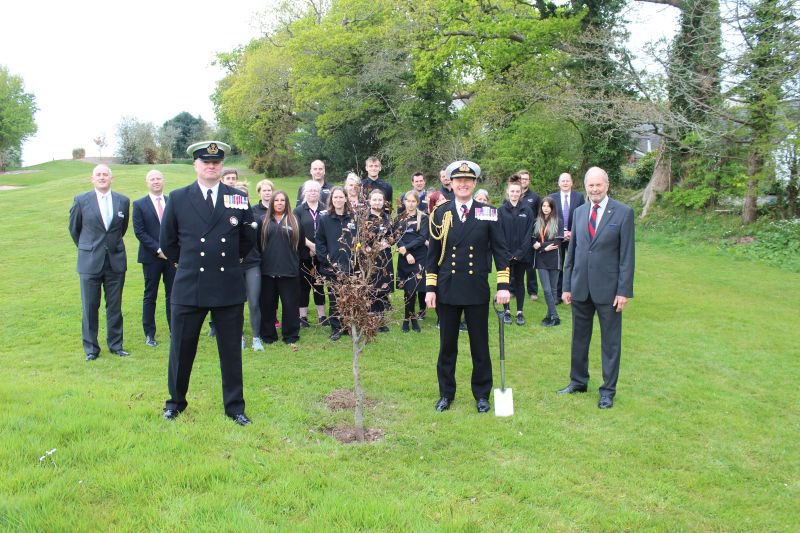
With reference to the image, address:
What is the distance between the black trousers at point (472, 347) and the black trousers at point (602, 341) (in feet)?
3.55

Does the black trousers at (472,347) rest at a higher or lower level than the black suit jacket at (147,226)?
lower

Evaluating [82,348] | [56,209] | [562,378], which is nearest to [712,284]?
[562,378]

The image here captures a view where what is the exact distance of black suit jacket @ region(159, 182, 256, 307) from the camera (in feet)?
16.2

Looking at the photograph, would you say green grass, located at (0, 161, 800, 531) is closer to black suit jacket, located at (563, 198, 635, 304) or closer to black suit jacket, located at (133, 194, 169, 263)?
black suit jacket, located at (563, 198, 635, 304)

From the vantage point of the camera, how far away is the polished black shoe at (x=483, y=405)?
5.58 m

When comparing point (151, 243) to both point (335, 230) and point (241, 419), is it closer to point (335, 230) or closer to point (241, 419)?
point (335, 230)

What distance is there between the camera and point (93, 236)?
7191 mm

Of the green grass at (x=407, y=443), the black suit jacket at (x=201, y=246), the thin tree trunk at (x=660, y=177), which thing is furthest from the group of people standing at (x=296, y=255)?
the thin tree trunk at (x=660, y=177)

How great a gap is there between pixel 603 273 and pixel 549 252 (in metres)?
3.27

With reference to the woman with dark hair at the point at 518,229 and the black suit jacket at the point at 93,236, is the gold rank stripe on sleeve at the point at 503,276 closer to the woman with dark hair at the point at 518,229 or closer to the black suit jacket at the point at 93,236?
the woman with dark hair at the point at 518,229

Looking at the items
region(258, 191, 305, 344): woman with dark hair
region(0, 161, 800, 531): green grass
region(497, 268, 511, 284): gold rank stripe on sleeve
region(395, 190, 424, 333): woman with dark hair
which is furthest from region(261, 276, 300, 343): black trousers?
region(497, 268, 511, 284): gold rank stripe on sleeve

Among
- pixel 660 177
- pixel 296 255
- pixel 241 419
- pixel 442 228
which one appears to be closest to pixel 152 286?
pixel 296 255

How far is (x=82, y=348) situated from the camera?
7.79 m

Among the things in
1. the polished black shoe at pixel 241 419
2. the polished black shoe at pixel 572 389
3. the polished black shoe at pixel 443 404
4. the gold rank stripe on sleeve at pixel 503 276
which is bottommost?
the polished black shoe at pixel 572 389
